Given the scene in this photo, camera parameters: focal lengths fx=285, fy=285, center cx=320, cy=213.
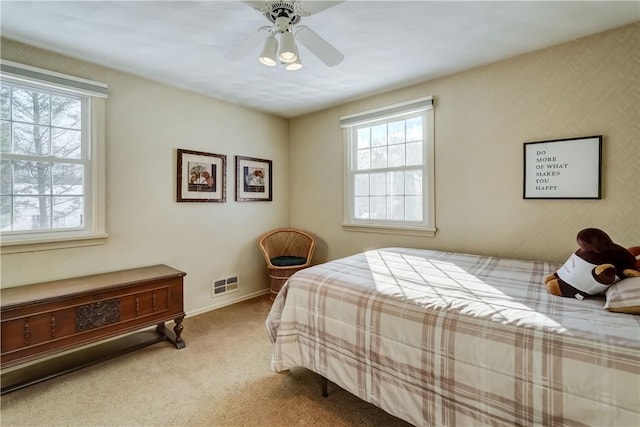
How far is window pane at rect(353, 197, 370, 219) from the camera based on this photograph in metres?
3.53

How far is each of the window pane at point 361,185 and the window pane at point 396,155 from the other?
0.36m

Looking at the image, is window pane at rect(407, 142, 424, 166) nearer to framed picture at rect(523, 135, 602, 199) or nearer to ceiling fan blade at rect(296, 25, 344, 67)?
framed picture at rect(523, 135, 602, 199)

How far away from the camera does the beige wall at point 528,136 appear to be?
2.04 metres

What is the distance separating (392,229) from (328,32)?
2.05 meters

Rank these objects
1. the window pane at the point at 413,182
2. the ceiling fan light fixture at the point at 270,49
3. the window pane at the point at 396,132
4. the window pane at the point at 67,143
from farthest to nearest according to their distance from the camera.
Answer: the window pane at the point at 396,132 → the window pane at the point at 413,182 → the window pane at the point at 67,143 → the ceiling fan light fixture at the point at 270,49

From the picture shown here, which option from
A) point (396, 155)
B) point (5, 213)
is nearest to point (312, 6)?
point (396, 155)

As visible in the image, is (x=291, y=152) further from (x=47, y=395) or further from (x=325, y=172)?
(x=47, y=395)

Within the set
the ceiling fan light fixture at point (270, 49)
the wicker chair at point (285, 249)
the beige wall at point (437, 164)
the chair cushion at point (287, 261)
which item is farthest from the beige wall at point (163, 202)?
the ceiling fan light fixture at point (270, 49)

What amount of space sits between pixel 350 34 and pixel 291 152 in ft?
7.41

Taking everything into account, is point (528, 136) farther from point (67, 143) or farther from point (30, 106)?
point (30, 106)

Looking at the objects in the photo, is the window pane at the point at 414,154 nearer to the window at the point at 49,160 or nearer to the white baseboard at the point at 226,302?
the white baseboard at the point at 226,302

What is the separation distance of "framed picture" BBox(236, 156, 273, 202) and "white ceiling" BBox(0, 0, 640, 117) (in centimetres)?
109

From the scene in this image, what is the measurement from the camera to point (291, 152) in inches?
167

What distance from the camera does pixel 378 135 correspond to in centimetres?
341
